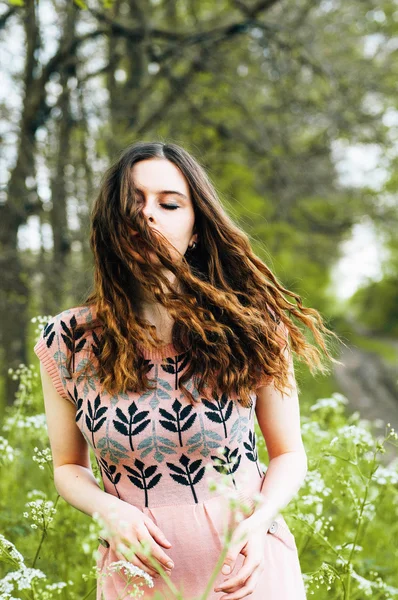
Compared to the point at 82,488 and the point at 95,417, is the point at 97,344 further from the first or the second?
the point at 82,488

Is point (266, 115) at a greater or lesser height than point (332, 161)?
lesser

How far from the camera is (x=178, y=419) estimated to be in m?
1.88

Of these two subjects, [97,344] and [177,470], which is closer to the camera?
[177,470]

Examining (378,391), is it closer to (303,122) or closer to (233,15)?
Result: (303,122)

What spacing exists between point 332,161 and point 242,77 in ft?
16.3

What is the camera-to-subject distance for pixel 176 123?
884cm

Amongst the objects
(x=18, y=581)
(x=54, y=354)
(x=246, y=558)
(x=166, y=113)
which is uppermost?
(x=166, y=113)

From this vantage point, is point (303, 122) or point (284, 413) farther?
point (303, 122)

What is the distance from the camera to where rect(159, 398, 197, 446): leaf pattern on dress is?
186 cm

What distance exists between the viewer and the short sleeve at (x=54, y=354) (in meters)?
2.00

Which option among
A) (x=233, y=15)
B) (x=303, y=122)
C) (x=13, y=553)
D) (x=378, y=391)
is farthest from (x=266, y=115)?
(x=13, y=553)

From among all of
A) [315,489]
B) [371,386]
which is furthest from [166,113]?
[371,386]

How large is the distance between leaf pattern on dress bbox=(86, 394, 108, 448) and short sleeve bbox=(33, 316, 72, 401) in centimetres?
12

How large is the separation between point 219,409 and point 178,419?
0.13 m
